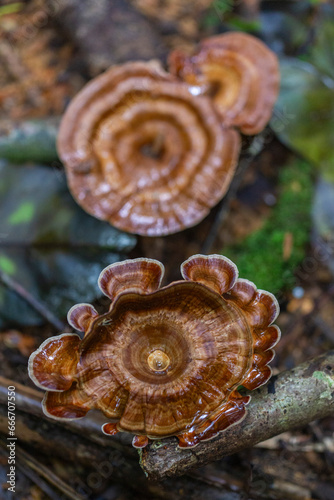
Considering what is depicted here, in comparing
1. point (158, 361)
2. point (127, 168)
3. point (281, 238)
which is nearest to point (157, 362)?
point (158, 361)

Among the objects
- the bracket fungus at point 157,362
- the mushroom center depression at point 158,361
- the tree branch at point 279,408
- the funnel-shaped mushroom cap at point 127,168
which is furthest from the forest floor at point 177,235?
the mushroom center depression at point 158,361

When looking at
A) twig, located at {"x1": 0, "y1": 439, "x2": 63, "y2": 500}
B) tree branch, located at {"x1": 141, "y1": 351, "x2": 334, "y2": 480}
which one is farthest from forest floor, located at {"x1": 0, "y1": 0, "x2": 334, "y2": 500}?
tree branch, located at {"x1": 141, "y1": 351, "x2": 334, "y2": 480}

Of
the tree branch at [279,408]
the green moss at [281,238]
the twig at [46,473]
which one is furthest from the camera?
the green moss at [281,238]

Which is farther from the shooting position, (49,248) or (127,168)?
(127,168)

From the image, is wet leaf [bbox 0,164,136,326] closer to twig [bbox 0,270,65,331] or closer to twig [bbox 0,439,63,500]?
twig [bbox 0,270,65,331]

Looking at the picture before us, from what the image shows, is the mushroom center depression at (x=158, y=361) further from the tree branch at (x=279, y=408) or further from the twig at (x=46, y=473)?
the twig at (x=46, y=473)

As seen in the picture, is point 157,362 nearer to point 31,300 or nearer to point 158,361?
point 158,361
